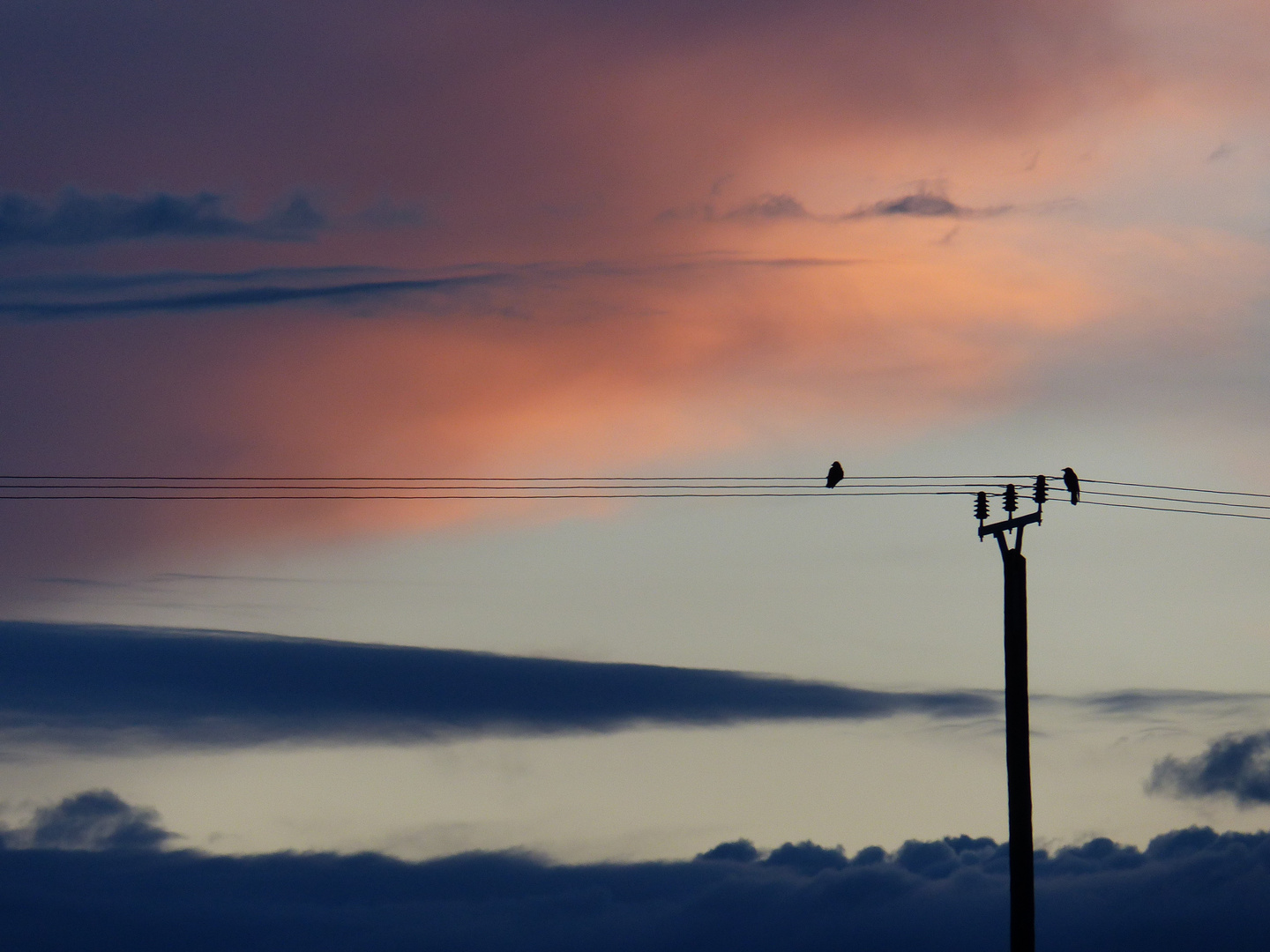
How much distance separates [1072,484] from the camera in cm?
2950

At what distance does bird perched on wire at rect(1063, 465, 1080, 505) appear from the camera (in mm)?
29438

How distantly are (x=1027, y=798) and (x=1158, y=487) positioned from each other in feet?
23.2

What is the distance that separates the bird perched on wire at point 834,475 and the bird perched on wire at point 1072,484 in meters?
3.71

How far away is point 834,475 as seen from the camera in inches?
1226

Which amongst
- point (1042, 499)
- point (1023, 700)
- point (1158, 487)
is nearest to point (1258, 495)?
point (1158, 487)

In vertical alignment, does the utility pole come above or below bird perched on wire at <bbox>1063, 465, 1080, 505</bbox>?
below

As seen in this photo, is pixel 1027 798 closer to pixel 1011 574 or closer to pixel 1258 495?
pixel 1011 574

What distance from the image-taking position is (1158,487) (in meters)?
Result: 31.2

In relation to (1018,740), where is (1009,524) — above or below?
above

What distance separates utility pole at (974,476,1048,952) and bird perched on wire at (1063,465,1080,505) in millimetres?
1715

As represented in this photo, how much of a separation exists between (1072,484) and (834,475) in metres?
3.97

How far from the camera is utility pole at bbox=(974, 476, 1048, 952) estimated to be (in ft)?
86.9

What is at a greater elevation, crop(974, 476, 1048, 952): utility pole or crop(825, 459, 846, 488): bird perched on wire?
crop(825, 459, 846, 488): bird perched on wire

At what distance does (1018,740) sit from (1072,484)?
4749mm
